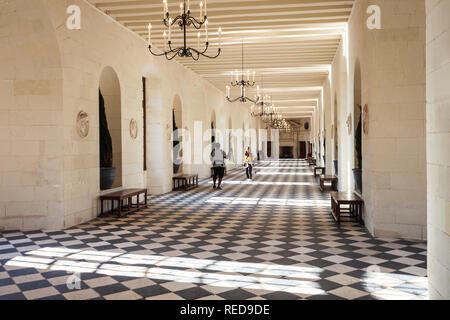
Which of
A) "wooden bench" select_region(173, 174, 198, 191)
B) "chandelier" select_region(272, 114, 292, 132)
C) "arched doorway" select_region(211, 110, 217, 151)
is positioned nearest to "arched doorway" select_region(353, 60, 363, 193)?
"wooden bench" select_region(173, 174, 198, 191)

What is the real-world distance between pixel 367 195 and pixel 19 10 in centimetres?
636

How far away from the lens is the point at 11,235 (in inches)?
263

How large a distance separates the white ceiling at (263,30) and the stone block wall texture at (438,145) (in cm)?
520

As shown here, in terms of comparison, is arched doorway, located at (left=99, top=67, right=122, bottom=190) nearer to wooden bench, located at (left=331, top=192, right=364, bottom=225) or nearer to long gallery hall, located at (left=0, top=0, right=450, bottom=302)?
long gallery hall, located at (left=0, top=0, right=450, bottom=302)

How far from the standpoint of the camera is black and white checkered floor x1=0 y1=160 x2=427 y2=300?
4.02 metres

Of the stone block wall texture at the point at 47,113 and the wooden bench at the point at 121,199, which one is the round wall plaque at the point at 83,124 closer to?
the stone block wall texture at the point at 47,113

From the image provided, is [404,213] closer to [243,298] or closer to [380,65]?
[380,65]

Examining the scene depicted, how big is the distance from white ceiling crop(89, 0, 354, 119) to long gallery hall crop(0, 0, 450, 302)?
0.20 ft

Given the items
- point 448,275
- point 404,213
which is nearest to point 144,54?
point 404,213

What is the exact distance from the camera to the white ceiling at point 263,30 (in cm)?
825

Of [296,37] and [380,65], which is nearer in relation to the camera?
[380,65]

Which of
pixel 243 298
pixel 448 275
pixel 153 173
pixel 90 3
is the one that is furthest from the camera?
pixel 153 173

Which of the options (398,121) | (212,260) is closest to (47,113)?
(212,260)

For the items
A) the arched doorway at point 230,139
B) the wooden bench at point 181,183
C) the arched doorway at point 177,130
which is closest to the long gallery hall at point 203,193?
the wooden bench at point 181,183
